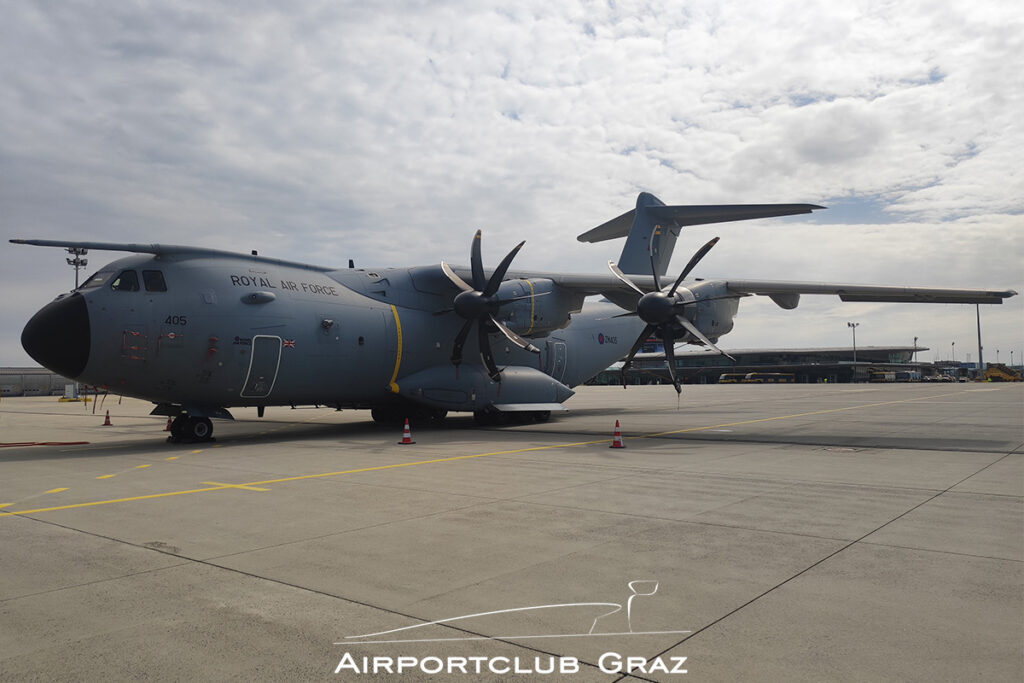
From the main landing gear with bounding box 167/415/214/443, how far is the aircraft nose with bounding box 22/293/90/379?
2.69 meters

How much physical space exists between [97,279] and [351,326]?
5.61m

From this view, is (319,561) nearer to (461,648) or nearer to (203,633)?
(203,633)

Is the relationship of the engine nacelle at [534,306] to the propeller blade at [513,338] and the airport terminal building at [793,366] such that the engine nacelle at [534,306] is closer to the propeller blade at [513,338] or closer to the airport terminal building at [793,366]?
the propeller blade at [513,338]

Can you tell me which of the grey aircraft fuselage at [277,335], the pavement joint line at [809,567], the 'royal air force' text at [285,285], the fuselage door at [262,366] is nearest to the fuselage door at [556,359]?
the grey aircraft fuselage at [277,335]

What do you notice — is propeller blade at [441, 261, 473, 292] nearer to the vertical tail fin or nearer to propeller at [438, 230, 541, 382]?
propeller at [438, 230, 541, 382]

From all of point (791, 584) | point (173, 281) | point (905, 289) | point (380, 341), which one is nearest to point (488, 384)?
point (380, 341)

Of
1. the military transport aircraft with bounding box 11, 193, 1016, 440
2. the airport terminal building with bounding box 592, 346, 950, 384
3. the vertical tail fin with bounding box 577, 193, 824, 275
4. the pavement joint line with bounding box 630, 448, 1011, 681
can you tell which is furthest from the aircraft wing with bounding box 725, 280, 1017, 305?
the airport terminal building with bounding box 592, 346, 950, 384

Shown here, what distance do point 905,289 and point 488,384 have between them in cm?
1170

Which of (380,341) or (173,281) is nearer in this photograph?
(173,281)

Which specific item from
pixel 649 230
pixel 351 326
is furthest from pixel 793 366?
pixel 351 326

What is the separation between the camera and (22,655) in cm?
388

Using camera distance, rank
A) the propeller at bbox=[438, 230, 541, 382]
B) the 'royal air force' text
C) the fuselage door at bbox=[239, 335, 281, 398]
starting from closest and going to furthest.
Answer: the fuselage door at bbox=[239, 335, 281, 398] → the 'royal air force' text → the propeller at bbox=[438, 230, 541, 382]

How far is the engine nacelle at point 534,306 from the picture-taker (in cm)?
1917

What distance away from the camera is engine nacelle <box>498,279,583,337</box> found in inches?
755
